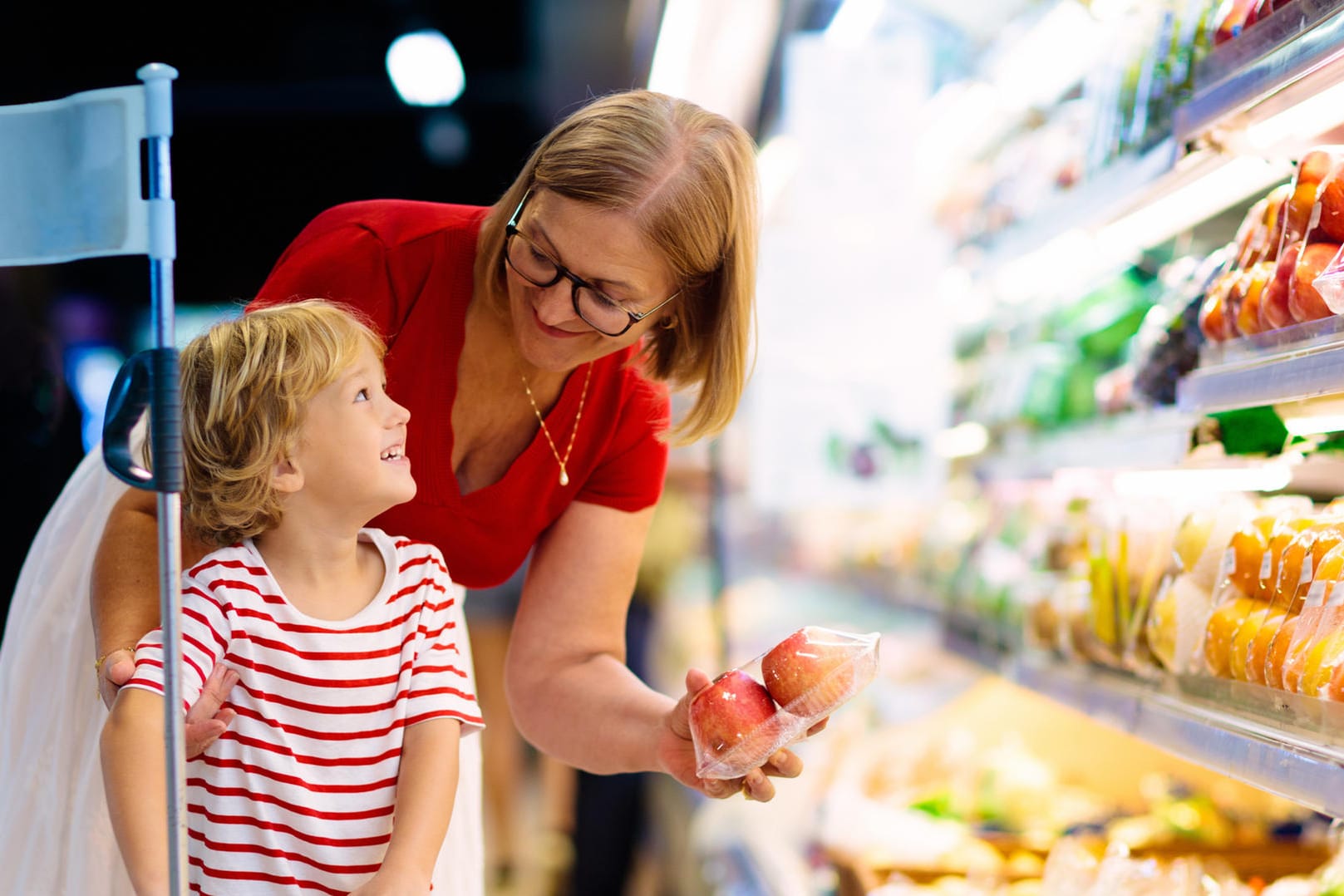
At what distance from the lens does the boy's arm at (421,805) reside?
114 cm

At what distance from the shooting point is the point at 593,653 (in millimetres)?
1712

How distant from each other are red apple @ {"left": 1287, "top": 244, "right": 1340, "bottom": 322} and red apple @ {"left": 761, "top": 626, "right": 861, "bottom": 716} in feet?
2.26

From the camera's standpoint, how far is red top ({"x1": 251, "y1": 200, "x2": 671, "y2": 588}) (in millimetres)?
1436

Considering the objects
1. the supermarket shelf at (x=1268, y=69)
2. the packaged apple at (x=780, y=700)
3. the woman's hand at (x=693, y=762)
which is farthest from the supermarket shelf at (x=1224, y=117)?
the woman's hand at (x=693, y=762)

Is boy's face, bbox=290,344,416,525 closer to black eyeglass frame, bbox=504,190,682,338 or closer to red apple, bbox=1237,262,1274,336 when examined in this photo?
black eyeglass frame, bbox=504,190,682,338

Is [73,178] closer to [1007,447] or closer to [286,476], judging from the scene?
[286,476]

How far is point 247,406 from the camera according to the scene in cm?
120

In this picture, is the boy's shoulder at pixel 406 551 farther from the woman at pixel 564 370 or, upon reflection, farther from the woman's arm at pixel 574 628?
the woman's arm at pixel 574 628

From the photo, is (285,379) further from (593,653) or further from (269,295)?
(593,653)

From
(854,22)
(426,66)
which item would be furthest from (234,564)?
(426,66)

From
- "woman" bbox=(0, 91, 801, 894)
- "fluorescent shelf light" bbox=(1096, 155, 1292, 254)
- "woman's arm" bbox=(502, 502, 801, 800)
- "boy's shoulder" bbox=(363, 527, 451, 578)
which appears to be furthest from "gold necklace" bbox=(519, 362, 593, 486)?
"fluorescent shelf light" bbox=(1096, 155, 1292, 254)

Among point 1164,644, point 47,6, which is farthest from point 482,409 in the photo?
point 47,6

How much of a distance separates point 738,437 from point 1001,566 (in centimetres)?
216

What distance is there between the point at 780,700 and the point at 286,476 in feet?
1.84
